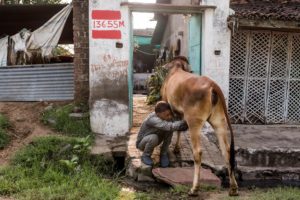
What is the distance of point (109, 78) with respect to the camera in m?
8.27

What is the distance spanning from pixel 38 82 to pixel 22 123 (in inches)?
52.8

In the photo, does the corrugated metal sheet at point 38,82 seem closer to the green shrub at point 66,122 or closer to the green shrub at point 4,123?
the green shrub at point 66,122

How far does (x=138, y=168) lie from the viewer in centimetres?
657

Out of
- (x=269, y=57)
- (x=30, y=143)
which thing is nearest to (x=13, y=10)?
(x=30, y=143)

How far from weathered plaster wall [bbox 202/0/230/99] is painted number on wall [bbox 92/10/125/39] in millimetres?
1879

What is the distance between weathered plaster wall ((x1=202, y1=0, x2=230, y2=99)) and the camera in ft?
27.7

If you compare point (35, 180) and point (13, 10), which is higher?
point (13, 10)

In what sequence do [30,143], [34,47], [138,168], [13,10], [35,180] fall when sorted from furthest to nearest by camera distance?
[13,10] → [34,47] → [30,143] → [138,168] → [35,180]

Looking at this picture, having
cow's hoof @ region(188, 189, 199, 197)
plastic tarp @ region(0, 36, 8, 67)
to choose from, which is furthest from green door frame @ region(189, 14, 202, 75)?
plastic tarp @ region(0, 36, 8, 67)

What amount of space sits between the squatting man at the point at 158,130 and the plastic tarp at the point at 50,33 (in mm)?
3784

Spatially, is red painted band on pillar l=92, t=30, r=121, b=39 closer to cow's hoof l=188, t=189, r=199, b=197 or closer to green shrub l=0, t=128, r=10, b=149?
green shrub l=0, t=128, r=10, b=149

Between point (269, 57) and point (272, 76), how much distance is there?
1.58ft

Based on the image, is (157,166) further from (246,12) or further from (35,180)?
(246,12)

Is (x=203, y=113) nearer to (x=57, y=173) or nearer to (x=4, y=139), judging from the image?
(x=57, y=173)
